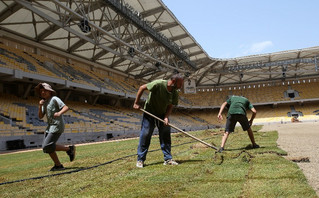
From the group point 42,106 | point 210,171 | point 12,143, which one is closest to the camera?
point 210,171

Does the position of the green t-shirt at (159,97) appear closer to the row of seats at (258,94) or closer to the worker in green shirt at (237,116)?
the worker in green shirt at (237,116)

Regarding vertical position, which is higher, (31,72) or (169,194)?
(31,72)

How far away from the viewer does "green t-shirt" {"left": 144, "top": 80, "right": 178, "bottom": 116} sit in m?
4.49

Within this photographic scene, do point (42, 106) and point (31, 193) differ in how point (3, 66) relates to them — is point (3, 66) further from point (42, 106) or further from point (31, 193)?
point (31, 193)

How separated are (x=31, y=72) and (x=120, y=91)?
41.5 feet

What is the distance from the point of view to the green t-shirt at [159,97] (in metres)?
4.49

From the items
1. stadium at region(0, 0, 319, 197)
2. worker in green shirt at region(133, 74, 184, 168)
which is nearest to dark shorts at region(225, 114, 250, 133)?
worker in green shirt at region(133, 74, 184, 168)

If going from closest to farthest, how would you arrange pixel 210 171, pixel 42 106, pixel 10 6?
pixel 210 171
pixel 42 106
pixel 10 6

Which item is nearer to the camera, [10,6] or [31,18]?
[10,6]

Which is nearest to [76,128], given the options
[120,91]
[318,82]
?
[120,91]

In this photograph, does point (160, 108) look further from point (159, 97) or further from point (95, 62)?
point (95, 62)

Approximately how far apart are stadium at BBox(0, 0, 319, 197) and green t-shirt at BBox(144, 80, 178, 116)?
36.5 ft

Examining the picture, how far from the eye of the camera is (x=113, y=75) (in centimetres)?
3475

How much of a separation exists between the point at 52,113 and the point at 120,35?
20609 mm
